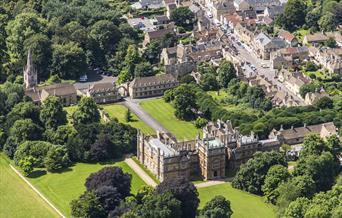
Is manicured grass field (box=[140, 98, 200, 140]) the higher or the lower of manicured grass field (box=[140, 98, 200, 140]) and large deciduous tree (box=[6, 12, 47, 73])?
the lower

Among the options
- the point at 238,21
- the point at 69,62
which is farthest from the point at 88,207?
the point at 238,21

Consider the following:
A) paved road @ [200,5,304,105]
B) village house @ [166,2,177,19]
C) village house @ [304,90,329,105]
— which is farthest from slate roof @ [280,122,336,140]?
village house @ [166,2,177,19]

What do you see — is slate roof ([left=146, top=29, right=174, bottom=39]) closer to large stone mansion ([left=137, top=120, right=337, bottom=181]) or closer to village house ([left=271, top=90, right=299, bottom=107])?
village house ([left=271, top=90, right=299, bottom=107])

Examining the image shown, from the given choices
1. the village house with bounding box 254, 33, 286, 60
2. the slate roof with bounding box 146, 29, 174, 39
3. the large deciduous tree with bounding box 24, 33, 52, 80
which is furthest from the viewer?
the slate roof with bounding box 146, 29, 174, 39

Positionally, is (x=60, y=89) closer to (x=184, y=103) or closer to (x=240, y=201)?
(x=184, y=103)

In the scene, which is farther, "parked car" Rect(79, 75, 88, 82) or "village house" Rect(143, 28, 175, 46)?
"village house" Rect(143, 28, 175, 46)

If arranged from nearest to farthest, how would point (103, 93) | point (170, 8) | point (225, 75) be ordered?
point (103, 93) → point (225, 75) → point (170, 8)
